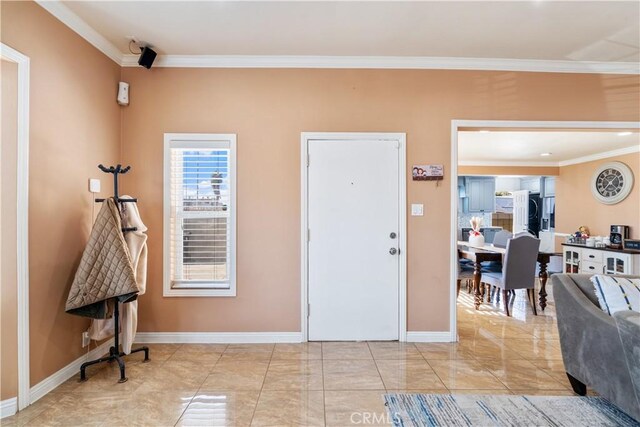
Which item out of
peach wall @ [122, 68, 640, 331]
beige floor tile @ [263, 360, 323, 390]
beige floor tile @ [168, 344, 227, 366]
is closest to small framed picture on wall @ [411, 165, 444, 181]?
peach wall @ [122, 68, 640, 331]

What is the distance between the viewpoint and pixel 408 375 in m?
2.58

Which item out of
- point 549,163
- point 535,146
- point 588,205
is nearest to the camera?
point 535,146

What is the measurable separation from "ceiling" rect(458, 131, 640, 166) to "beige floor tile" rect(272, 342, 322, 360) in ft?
10.8

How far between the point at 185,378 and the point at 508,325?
11.2 ft

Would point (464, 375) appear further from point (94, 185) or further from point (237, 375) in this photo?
point (94, 185)

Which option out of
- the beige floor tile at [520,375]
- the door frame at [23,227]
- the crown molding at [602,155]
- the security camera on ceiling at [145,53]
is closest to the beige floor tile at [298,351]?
the beige floor tile at [520,375]

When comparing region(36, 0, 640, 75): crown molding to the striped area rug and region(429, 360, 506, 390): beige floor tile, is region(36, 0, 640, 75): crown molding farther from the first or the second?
the striped area rug

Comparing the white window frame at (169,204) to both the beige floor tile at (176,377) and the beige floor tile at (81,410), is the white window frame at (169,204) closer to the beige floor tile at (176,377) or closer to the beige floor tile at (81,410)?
the beige floor tile at (176,377)

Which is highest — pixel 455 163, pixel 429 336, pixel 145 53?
pixel 145 53

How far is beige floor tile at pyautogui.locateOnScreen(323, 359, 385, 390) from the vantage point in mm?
2418

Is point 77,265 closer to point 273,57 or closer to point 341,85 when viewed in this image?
point 273,57

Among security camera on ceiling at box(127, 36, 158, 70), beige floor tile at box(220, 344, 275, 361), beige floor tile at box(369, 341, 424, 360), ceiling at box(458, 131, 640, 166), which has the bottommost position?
beige floor tile at box(220, 344, 275, 361)

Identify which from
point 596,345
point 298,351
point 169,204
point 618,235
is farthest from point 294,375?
point 618,235

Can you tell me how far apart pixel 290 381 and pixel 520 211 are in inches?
338
